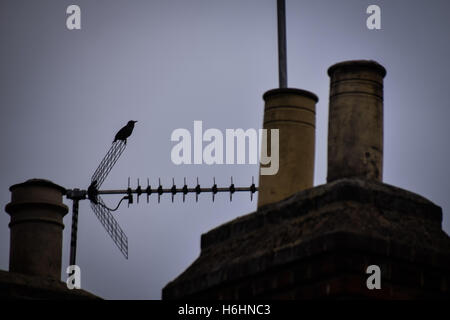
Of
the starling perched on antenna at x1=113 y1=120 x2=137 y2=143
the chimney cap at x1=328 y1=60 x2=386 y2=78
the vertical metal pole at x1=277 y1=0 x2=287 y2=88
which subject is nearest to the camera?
the chimney cap at x1=328 y1=60 x2=386 y2=78

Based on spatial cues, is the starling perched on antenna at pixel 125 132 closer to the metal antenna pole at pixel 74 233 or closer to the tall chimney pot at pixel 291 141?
the metal antenna pole at pixel 74 233

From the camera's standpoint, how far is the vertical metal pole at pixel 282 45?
565 cm

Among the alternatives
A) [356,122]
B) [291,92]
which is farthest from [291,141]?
[356,122]

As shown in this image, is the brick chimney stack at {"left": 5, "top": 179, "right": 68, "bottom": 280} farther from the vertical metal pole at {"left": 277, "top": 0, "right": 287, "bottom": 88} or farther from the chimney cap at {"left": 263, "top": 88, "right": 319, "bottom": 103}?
the chimney cap at {"left": 263, "top": 88, "right": 319, "bottom": 103}

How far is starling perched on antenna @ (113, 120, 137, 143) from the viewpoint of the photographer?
40.3 feet

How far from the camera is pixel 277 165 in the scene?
5.08 m

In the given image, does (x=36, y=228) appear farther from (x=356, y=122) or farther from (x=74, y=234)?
(x=356, y=122)

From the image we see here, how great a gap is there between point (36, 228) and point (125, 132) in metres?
4.09

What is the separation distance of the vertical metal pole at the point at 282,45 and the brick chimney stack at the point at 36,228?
11.5 ft

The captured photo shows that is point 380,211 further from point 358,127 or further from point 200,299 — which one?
point 200,299

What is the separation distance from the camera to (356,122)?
183 inches

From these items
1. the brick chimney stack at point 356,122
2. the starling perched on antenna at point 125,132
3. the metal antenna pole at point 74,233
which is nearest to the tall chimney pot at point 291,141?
the brick chimney stack at point 356,122

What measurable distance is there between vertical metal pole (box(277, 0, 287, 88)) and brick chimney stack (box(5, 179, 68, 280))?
3.51 metres

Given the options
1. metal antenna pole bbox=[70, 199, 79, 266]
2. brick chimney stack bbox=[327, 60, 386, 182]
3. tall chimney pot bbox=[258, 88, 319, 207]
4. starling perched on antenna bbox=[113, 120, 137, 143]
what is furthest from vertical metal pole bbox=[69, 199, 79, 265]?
brick chimney stack bbox=[327, 60, 386, 182]
